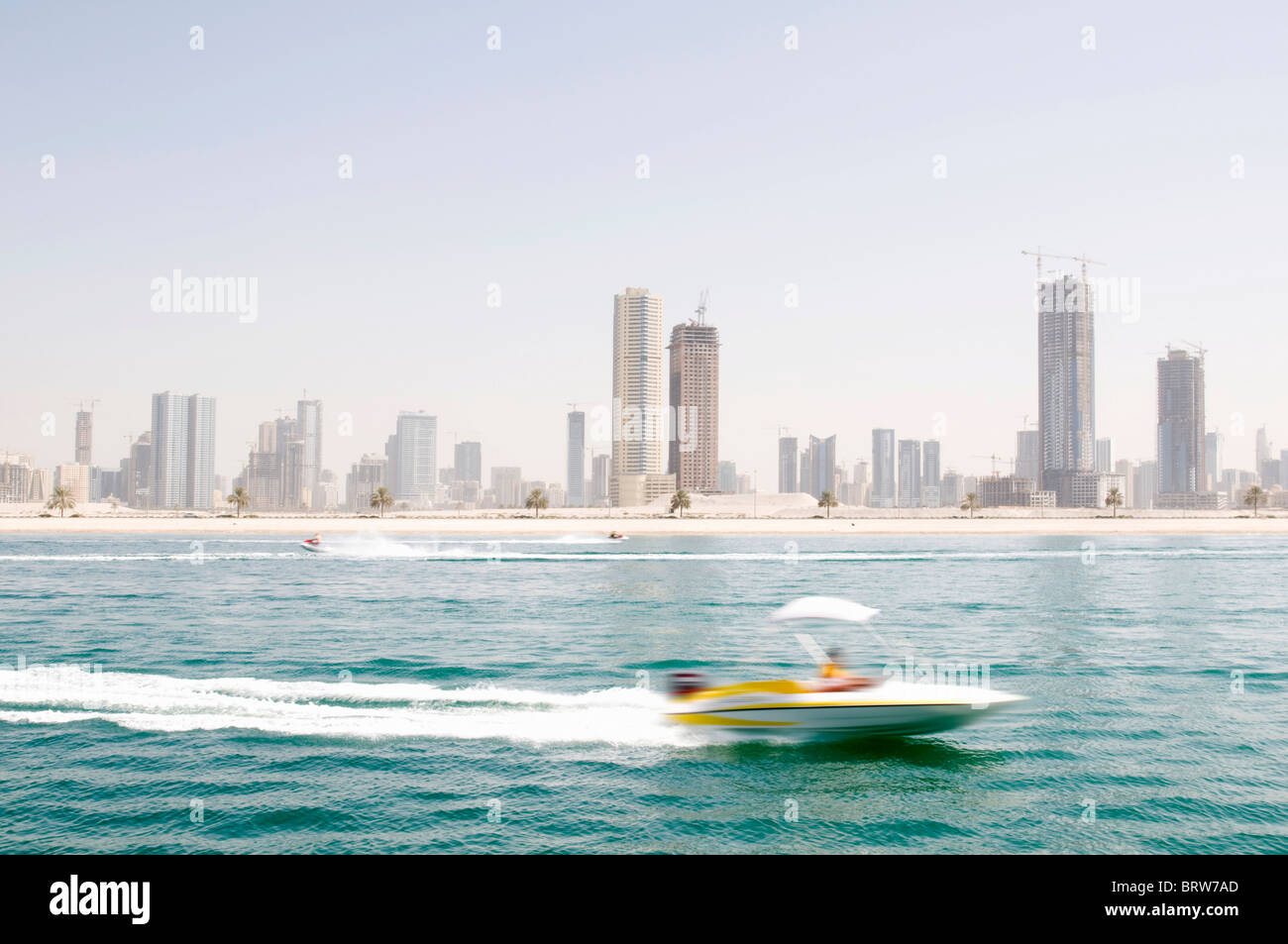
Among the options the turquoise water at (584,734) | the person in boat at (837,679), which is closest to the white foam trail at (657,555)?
the turquoise water at (584,734)

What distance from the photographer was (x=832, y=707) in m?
22.2

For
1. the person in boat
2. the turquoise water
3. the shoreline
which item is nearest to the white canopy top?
the person in boat

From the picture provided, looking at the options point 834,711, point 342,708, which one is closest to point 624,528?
point 342,708

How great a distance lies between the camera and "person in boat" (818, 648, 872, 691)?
2261 centimetres

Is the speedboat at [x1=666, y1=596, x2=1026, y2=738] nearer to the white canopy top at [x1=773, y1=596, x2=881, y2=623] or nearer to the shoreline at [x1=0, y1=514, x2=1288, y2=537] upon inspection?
the white canopy top at [x1=773, y1=596, x2=881, y2=623]

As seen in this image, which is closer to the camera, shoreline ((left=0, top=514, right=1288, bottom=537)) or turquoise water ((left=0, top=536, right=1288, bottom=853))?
turquoise water ((left=0, top=536, right=1288, bottom=853))

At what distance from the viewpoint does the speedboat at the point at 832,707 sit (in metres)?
22.3

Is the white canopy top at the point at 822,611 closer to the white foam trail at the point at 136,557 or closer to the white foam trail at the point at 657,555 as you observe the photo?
the white foam trail at the point at 657,555

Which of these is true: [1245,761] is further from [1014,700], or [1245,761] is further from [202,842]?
[202,842]

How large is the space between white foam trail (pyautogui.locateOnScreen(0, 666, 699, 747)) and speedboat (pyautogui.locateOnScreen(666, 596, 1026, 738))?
1424mm

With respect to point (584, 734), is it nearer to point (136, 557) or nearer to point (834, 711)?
point (834, 711)

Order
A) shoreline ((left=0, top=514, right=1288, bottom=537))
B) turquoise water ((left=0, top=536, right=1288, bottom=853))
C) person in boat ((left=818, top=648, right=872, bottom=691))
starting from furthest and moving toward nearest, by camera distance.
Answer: shoreline ((left=0, top=514, right=1288, bottom=537))
person in boat ((left=818, top=648, right=872, bottom=691))
turquoise water ((left=0, top=536, right=1288, bottom=853))

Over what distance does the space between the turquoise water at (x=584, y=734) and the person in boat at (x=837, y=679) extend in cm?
175
